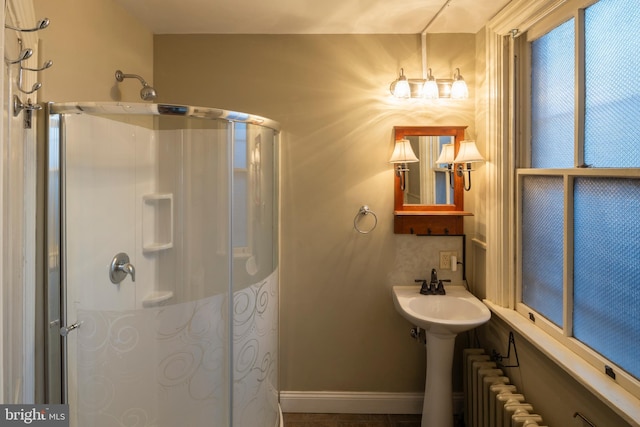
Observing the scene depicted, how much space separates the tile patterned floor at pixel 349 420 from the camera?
2576mm

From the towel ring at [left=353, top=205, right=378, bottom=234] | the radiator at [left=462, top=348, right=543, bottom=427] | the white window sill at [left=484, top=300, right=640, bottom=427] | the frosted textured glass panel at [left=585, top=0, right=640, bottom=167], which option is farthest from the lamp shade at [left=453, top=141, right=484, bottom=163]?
the radiator at [left=462, top=348, right=543, bottom=427]

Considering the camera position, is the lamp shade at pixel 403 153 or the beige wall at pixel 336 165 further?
the beige wall at pixel 336 165

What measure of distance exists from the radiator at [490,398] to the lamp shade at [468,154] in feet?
3.46

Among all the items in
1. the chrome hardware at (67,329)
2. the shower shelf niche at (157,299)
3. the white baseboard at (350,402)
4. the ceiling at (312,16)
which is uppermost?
the ceiling at (312,16)

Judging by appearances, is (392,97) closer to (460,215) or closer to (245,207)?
(460,215)

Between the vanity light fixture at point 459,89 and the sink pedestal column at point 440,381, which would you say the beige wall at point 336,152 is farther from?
the sink pedestal column at point 440,381

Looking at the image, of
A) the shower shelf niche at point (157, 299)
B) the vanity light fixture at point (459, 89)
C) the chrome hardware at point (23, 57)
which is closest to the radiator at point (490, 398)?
the vanity light fixture at point (459, 89)

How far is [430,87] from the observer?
2.44 m

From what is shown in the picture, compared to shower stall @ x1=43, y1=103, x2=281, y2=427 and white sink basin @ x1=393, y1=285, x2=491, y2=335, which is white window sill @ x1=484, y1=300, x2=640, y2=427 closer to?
white sink basin @ x1=393, y1=285, x2=491, y2=335

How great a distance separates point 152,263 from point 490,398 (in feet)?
5.50

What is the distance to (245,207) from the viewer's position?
2.01m

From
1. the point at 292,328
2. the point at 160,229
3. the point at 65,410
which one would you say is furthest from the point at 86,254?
the point at 292,328

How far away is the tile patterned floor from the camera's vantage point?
2576mm

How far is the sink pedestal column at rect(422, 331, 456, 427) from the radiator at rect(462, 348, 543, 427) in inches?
5.0
